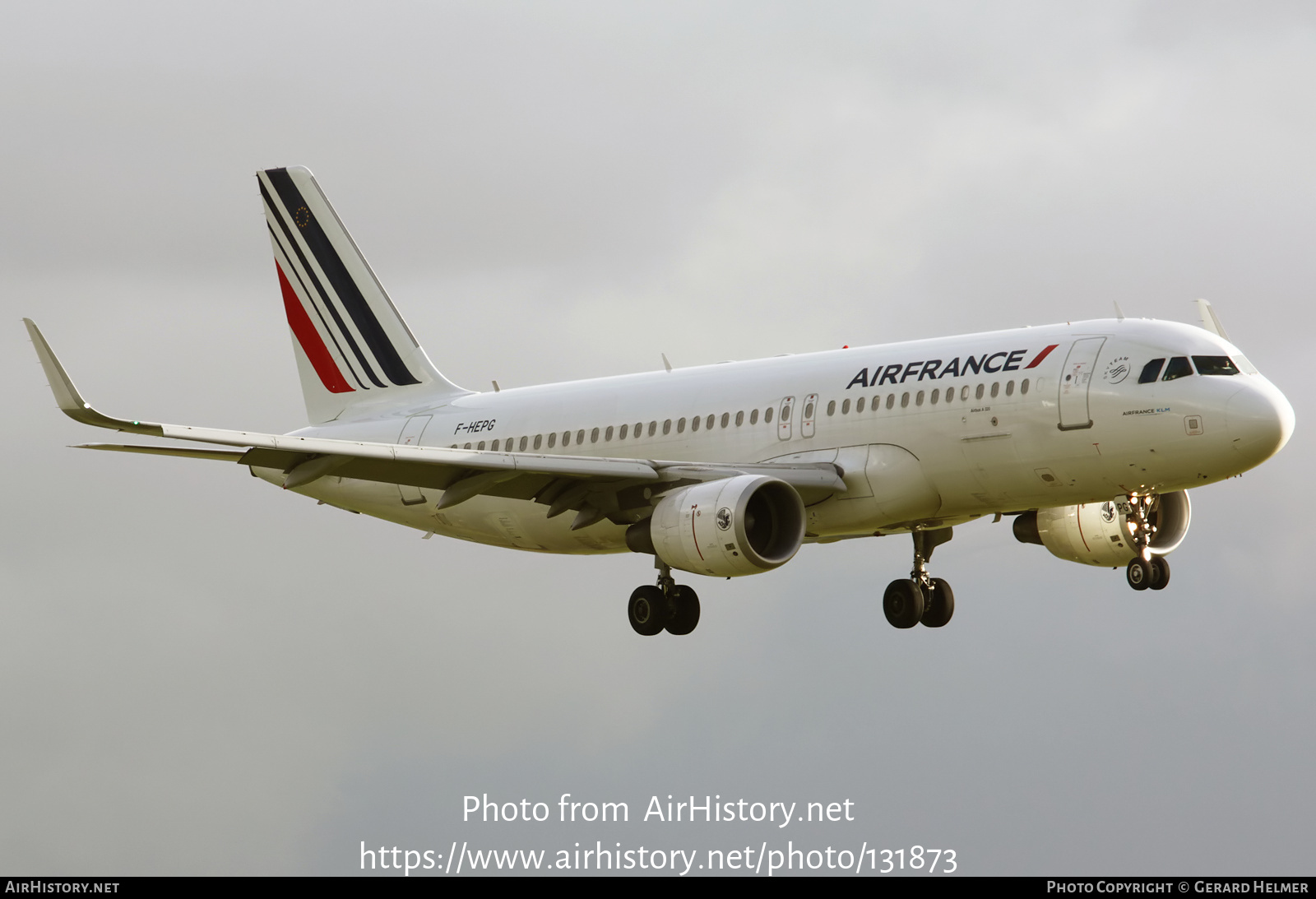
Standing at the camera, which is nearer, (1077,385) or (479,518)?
(1077,385)

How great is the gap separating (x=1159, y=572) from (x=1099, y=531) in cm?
403

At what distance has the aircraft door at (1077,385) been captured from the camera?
33094 mm

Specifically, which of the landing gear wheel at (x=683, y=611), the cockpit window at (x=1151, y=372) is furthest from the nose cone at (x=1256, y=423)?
the landing gear wheel at (x=683, y=611)

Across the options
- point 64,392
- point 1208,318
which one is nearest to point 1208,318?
point 1208,318

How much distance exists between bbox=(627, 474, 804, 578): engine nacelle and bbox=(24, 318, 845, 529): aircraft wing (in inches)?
24.7

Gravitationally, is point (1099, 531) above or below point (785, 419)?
above

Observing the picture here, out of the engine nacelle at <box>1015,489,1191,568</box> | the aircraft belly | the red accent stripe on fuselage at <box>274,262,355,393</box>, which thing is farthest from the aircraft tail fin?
the engine nacelle at <box>1015,489,1191,568</box>

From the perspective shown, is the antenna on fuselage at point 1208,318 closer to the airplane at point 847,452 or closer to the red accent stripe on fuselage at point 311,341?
the airplane at point 847,452

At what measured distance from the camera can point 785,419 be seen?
3666 centimetres

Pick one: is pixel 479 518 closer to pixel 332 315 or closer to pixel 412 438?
pixel 412 438

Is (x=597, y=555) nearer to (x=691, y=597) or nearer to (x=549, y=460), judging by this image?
(x=691, y=597)

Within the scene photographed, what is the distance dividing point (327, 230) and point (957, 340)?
19.8 meters

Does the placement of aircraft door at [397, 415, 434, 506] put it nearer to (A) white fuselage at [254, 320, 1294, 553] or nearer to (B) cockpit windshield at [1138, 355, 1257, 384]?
(A) white fuselage at [254, 320, 1294, 553]

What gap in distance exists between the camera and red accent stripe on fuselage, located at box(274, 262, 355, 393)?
47.0 meters
